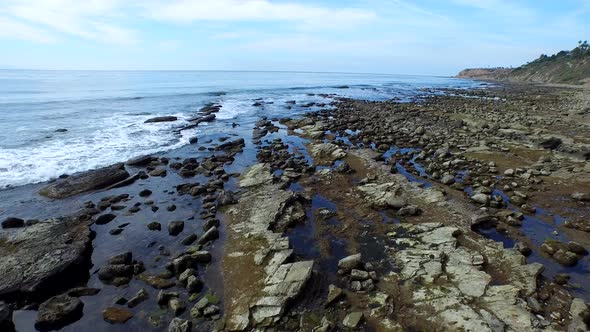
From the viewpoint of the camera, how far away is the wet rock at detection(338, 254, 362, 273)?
391 inches

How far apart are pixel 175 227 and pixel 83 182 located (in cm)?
852

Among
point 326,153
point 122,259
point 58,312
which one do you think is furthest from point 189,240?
point 326,153

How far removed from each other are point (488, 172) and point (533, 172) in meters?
2.18

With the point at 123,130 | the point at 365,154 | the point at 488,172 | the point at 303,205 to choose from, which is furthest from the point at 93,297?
the point at 123,130

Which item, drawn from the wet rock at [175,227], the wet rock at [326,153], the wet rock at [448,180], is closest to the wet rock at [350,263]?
the wet rock at [175,227]

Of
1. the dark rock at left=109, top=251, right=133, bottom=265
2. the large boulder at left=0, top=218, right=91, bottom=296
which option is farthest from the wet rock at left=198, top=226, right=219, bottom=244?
the large boulder at left=0, top=218, right=91, bottom=296

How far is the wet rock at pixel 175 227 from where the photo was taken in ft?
42.0

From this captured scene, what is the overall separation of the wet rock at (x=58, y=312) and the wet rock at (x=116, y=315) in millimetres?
714

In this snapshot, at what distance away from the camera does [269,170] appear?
18906mm

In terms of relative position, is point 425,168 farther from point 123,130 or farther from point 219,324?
point 123,130

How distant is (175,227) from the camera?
1291 centimetres

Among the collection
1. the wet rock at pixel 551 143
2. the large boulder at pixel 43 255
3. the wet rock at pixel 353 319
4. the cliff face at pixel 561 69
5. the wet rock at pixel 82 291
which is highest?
the cliff face at pixel 561 69

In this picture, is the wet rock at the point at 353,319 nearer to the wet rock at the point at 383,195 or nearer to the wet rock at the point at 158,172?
the wet rock at the point at 383,195

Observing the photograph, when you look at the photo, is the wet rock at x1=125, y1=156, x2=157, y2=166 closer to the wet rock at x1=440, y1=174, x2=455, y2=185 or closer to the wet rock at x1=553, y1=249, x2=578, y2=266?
the wet rock at x1=440, y1=174, x2=455, y2=185
